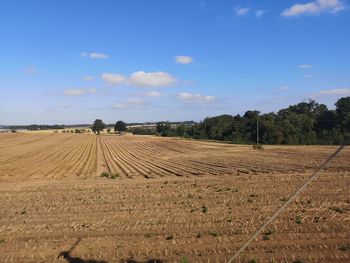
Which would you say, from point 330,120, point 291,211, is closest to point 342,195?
point 291,211

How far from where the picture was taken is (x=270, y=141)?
9156 centimetres

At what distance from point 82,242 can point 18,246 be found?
1571 millimetres

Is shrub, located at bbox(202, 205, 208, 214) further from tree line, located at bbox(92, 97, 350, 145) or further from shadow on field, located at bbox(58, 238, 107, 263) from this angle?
tree line, located at bbox(92, 97, 350, 145)

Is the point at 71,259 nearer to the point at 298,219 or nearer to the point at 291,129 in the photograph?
the point at 298,219

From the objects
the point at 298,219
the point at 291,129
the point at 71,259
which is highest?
the point at 291,129

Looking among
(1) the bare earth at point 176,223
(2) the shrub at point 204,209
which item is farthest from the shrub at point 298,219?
(2) the shrub at point 204,209

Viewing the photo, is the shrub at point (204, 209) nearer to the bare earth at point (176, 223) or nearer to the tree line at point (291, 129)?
the bare earth at point (176, 223)

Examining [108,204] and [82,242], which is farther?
[108,204]

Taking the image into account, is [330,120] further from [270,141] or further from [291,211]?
[291,211]

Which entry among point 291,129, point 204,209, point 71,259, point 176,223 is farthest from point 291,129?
point 71,259

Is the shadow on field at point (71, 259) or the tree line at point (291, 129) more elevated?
the tree line at point (291, 129)

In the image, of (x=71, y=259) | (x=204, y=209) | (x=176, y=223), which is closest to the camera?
(x=71, y=259)

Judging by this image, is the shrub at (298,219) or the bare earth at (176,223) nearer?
the bare earth at (176,223)

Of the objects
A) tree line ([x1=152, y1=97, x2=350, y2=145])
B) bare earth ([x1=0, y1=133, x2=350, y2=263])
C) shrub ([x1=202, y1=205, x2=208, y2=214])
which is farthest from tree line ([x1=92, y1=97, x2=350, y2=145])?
shrub ([x1=202, y1=205, x2=208, y2=214])
